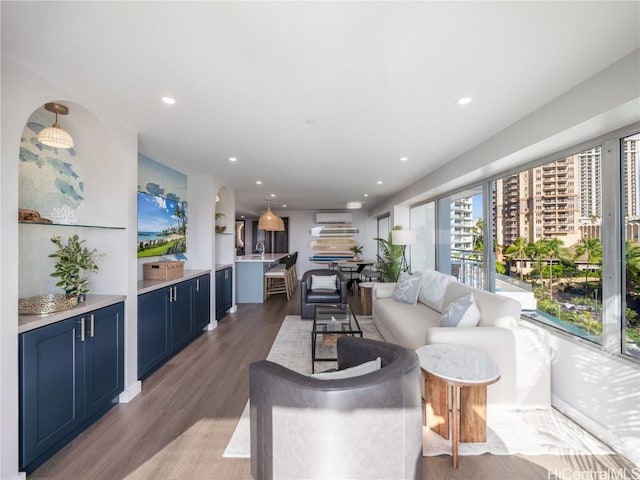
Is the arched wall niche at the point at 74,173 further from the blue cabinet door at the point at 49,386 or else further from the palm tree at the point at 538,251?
the palm tree at the point at 538,251

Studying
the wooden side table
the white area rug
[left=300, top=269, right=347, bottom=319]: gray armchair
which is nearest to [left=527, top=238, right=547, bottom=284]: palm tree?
the white area rug

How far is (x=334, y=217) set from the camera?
9.91m

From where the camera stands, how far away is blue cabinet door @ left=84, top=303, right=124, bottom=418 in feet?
6.84

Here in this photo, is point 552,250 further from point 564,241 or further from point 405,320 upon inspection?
point 405,320

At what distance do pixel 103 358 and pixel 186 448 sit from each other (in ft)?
3.27

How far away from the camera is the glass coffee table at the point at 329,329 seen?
304 centimetres

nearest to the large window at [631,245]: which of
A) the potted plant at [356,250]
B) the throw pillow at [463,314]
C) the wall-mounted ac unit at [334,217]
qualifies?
the throw pillow at [463,314]

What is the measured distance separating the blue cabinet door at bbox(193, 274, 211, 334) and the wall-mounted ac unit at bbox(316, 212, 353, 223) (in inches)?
233

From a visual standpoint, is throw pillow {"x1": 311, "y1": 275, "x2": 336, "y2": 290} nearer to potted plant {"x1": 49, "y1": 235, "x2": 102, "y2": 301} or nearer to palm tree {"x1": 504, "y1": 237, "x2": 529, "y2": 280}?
palm tree {"x1": 504, "y1": 237, "x2": 529, "y2": 280}

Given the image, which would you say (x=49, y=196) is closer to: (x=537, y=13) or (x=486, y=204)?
(x=537, y=13)

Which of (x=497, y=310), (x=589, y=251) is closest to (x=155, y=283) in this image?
(x=497, y=310)

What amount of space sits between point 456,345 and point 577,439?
958 mm

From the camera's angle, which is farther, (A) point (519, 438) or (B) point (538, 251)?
(B) point (538, 251)

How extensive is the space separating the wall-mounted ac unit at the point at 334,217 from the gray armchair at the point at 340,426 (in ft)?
28.3
